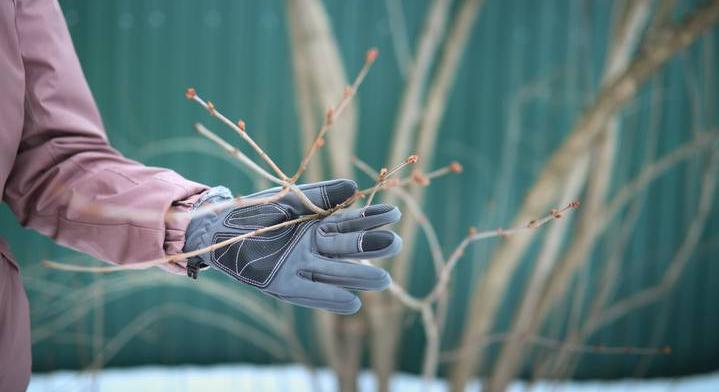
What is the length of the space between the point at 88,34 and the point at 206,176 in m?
0.73

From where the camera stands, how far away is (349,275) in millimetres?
966

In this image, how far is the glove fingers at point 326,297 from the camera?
965mm

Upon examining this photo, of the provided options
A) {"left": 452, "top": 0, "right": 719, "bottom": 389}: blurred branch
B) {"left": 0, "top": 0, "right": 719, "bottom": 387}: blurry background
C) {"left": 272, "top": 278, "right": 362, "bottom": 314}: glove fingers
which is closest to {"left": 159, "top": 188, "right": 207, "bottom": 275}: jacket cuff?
{"left": 272, "top": 278, "right": 362, "bottom": 314}: glove fingers

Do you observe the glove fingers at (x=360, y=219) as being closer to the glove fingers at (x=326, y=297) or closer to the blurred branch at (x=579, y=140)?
the glove fingers at (x=326, y=297)

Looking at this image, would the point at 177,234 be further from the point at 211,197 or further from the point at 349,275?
the point at 349,275

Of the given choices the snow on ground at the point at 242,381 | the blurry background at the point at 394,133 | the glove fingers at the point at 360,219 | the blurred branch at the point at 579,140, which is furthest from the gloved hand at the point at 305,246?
the snow on ground at the point at 242,381

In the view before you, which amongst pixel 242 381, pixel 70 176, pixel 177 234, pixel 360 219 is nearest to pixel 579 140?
pixel 360 219

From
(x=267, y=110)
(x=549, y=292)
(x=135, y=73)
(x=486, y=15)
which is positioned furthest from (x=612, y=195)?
(x=135, y=73)

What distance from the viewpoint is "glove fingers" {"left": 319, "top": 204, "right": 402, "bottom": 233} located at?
95 cm

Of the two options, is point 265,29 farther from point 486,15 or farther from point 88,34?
point 486,15

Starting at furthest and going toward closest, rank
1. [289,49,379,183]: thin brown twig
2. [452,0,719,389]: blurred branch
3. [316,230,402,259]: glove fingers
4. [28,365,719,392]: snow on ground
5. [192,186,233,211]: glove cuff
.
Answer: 1. [28,365,719,392]: snow on ground
2. [452,0,719,389]: blurred branch
3. [192,186,233,211]: glove cuff
4. [316,230,402,259]: glove fingers
5. [289,49,379,183]: thin brown twig

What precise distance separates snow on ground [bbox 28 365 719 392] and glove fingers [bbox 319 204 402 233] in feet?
6.23

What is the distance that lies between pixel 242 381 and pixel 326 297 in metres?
2.07

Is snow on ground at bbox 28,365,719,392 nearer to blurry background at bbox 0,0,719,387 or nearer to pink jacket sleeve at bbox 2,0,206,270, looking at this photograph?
blurry background at bbox 0,0,719,387
